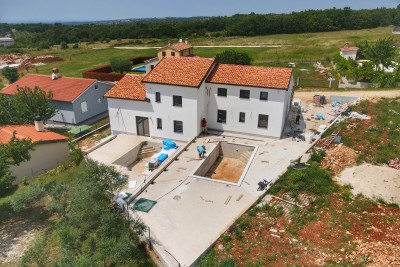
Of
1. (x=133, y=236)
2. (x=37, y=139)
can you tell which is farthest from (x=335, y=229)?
(x=37, y=139)

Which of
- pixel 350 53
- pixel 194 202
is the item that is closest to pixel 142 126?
pixel 194 202

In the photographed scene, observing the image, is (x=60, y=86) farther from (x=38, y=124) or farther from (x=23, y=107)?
(x=38, y=124)

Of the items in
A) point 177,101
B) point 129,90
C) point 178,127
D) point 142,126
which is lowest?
point 142,126

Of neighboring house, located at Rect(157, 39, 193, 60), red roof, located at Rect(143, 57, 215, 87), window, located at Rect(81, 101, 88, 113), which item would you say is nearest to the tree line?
neighboring house, located at Rect(157, 39, 193, 60)

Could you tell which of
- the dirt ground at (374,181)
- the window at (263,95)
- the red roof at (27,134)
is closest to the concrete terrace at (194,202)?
the window at (263,95)

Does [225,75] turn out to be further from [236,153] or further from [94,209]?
[94,209]
